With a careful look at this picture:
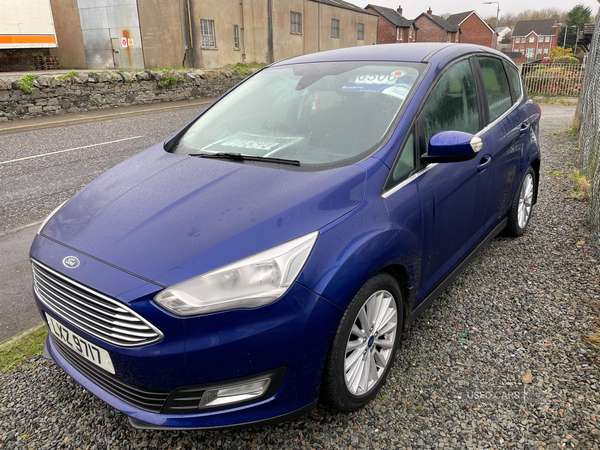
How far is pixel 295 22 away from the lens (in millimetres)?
32219

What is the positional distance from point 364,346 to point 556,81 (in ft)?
78.3

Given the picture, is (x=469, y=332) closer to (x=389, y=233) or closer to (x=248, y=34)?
(x=389, y=233)

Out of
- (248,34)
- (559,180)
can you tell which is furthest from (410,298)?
(248,34)

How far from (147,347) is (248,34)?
1164 inches

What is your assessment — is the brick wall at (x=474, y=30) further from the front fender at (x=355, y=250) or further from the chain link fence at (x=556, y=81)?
the front fender at (x=355, y=250)

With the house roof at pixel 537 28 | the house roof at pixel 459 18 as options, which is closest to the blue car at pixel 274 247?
the house roof at pixel 459 18

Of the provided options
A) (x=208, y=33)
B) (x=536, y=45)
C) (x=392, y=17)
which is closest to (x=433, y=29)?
(x=392, y=17)

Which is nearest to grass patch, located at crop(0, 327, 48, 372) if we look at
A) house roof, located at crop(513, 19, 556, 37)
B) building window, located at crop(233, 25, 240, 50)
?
building window, located at crop(233, 25, 240, 50)

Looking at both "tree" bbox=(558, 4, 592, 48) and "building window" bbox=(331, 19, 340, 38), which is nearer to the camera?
"building window" bbox=(331, 19, 340, 38)

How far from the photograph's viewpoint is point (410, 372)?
2.59 m

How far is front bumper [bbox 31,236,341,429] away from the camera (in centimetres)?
174

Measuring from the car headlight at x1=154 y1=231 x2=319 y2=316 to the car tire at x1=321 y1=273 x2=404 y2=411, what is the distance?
14.1 inches

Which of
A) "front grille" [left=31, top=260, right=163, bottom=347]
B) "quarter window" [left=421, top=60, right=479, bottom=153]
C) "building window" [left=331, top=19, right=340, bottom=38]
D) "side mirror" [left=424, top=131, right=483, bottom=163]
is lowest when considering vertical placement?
"front grille" [left=31, top=260, right=163, bottom=347]

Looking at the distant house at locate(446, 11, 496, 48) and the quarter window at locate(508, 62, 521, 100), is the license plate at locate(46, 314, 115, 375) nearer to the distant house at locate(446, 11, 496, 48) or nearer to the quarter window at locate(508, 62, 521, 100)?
the quarter window at locate(508, 62, 521, 100)
